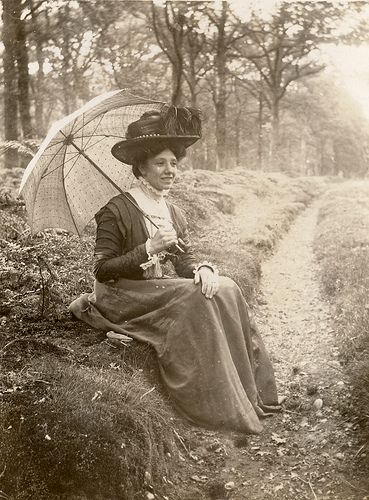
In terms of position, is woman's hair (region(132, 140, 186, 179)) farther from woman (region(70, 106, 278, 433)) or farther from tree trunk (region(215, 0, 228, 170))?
tree trunk (region(215, 0, 228, 170))

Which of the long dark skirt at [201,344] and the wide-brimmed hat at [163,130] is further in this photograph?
the wide-brimmed hat at [163,130]

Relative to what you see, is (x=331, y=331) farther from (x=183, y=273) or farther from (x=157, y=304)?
(x=157, y=304)

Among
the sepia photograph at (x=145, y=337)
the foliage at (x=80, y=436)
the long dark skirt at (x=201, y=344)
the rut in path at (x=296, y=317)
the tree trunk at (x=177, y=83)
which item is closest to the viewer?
the foliage at (x=80, y=436)

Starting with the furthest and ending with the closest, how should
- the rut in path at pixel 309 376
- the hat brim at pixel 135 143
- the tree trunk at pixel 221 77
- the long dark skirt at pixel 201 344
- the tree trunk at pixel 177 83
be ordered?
the tree trunk at pixel 221 77
the tree trunk at pixel 177 83
the hat brim at pixel 135 143
the long dark skirt at pixel 201 344
the rut in path at pixel 309 376

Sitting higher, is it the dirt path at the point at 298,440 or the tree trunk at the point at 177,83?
the tree trunk at the point at 177,83

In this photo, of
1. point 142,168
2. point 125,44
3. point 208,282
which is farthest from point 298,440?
point 125,44

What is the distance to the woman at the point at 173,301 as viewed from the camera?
3.12 meters

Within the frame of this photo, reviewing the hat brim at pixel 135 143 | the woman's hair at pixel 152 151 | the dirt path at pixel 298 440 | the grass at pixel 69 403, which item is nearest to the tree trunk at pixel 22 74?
the grass at pixel 69 403

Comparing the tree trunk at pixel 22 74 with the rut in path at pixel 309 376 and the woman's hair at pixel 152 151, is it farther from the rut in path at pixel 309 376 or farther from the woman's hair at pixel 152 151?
the rut in path at pixel 309 376

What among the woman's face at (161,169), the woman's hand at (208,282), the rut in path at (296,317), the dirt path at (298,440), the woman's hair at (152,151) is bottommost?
the dirt path at (298,440)

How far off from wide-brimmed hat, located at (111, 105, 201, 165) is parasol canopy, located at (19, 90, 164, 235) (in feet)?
0.44

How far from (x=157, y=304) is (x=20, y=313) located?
57.5 inches

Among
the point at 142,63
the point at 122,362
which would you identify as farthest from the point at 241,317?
the point at 142,63

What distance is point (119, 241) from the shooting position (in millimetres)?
3510
